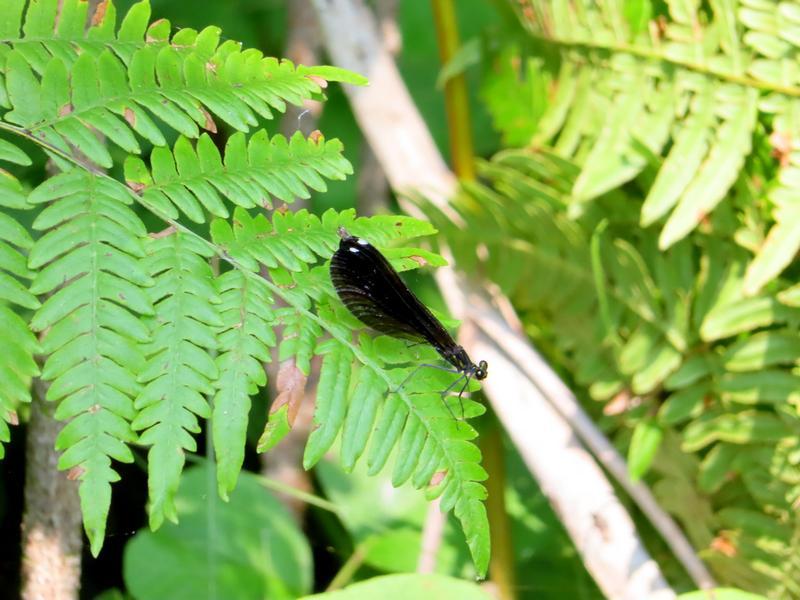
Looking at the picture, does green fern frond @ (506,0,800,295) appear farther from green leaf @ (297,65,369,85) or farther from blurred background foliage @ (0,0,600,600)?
green leaf @ (297,65,369,85)

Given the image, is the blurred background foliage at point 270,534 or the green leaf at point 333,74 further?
the blurred background foliage at point 270,534

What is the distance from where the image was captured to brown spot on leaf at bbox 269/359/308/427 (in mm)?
1013

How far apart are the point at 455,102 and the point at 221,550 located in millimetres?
1131

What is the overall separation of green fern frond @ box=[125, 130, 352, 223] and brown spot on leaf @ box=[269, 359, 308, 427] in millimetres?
203

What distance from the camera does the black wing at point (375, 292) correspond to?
105cm

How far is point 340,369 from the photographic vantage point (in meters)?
1.04

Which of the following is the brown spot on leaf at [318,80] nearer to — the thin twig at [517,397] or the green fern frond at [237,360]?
the green fern frond at [237,360]

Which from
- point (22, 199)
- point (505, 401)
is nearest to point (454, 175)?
point (505, 401)

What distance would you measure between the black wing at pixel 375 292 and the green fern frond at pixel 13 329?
35cm

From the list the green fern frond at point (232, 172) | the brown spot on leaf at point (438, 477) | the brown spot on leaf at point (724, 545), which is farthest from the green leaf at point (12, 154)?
the brown spot on leaf at point (724, 545)

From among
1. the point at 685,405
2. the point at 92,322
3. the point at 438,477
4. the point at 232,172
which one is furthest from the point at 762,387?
the point at 92,322

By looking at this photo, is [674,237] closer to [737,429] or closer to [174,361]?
[737,429]

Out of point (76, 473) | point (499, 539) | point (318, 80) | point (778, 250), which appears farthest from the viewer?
point (499, 539)

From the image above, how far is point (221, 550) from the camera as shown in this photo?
5.70 feet
